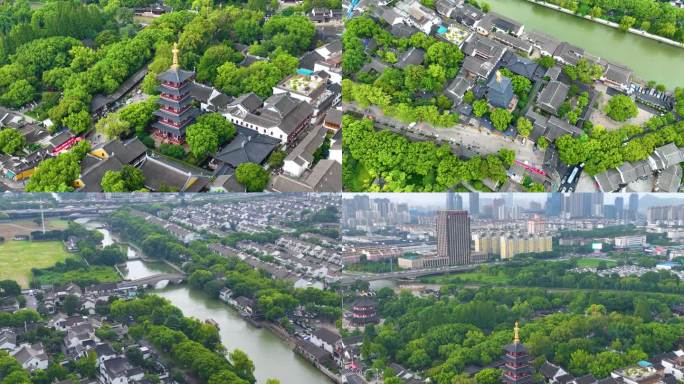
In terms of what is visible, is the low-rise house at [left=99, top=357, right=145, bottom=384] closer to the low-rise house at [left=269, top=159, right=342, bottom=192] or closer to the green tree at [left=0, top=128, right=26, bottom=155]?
the low-rise house at [left=269, top=159, right=342, bottom=192]

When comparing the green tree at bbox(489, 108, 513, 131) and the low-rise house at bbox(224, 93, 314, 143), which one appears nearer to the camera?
the green tree at bbox(489, 108, 513, 131)

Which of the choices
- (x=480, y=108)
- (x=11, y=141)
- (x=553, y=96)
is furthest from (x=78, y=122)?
(x=553, y=96)

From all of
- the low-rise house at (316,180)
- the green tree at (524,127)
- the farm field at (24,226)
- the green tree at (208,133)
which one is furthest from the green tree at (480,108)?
the farm field at (24,226)

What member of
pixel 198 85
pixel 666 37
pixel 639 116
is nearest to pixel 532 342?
pixel 639 116

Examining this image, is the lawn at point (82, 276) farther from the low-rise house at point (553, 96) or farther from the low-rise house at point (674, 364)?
the low-rise house at point (553, 96)

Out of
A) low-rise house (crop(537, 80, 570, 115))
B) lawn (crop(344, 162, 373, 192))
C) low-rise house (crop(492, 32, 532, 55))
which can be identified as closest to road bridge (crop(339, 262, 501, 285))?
lawn (crop(344, 162, 373, 192))

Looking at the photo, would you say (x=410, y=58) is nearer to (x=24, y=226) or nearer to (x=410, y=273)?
(x=410, y=273)
